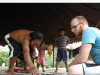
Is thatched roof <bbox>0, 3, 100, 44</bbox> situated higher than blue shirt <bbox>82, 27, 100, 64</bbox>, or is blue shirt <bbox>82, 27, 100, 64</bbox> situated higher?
thatched roof <bbox>0, 3, 100, 44</bbox>

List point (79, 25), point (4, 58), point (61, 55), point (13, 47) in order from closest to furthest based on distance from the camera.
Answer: point (79, 25) < point (13, 47) < point (61, 55) < point (4, 58)

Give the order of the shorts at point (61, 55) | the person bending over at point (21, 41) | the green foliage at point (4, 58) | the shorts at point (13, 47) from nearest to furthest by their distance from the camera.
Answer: the person bending over at point (21, 41)
the shorts at point (13, 47)
the shorts at point (61, 55)
the green foliage at point (4, 58)

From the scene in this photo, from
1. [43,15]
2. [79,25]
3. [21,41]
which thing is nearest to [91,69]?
[79,25]

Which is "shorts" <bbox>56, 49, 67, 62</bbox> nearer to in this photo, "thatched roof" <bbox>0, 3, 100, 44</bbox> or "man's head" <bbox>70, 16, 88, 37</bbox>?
"thatched roof" <bbox>0, 3, 100, 44</bbox>

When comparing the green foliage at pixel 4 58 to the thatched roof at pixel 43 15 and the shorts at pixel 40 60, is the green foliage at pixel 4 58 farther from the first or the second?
the shorts at pixel 40 60

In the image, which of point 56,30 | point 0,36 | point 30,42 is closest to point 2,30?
point 0,36

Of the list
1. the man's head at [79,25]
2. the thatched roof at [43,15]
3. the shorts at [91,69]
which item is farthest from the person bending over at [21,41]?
the thatched roof at [43,15]

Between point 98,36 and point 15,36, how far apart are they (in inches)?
66.2

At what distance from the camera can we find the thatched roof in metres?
3.51

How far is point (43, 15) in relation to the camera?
4.60 meters

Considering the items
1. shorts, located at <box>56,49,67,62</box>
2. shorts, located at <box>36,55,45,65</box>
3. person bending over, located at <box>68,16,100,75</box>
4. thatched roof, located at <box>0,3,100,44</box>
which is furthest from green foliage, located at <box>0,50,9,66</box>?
person bending over, located at <box>68,16,100,75</box>

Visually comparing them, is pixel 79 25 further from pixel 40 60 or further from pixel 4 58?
pixel 4 58

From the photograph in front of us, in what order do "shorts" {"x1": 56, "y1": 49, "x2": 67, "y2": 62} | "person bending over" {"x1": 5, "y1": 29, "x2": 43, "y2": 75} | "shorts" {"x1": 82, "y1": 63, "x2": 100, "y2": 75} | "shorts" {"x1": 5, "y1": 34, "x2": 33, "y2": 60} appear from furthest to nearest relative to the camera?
"shorts" {"x1": 56, "y1": 49, "x2": 67, "y2": 62} → "shorts" {"x1": 5, "y1": 34, "x2": 33, "y2": 60} → "person bending over" {"x1": 5, "y1": 29, "x2": 43, "y2": 75} → "shorts" {"x1": 82, "y1": 63, "x2": 100, "y2": 75}

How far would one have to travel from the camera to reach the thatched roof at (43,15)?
11.5 feet
